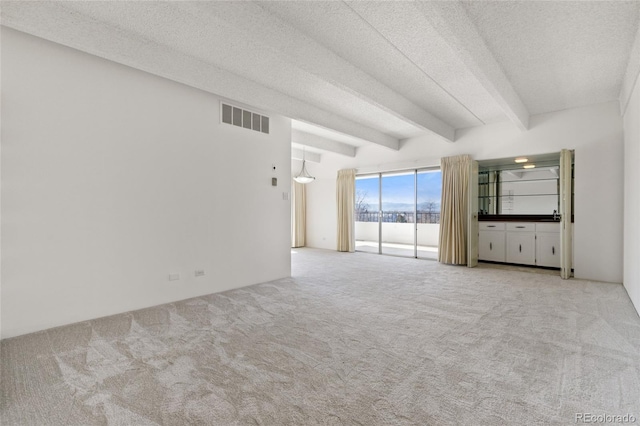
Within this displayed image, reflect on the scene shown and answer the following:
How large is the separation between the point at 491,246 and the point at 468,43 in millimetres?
5036

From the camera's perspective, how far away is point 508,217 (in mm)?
6523

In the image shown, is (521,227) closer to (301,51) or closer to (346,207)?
(346,207)

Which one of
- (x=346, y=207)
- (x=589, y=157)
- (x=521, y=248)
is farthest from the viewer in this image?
(x=346, y=207)

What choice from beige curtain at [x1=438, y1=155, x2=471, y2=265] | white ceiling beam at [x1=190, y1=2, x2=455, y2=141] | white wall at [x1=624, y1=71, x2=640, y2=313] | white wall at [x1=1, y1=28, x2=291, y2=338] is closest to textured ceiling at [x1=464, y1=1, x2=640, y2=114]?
white wall at [x1=624, y1=71, x2=640, y2=313]

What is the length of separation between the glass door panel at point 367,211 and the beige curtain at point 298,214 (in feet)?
5.58

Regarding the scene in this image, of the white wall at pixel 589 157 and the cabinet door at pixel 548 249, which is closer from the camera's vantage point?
the white wall at pixel 589 157

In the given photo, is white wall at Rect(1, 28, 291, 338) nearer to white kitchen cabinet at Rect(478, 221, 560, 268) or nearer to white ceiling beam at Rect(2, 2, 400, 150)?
white ceiling beam at Rect(2, 2, 400, 150)

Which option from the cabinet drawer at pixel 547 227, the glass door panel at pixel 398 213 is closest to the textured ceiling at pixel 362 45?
the cabinet drawer at pixel 547 227

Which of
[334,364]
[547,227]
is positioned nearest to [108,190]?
[334,364]

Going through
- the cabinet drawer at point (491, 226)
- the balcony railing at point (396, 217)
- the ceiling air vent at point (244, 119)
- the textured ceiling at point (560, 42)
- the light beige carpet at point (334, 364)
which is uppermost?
the textured ceiling at point (560, 42)

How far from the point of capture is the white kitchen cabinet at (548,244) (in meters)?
5.71

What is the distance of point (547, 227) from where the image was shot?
5832mm

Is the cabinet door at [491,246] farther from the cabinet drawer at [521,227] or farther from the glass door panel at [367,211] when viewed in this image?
the glass door panel at [367,211]

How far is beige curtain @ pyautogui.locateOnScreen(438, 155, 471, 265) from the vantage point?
6.19m
